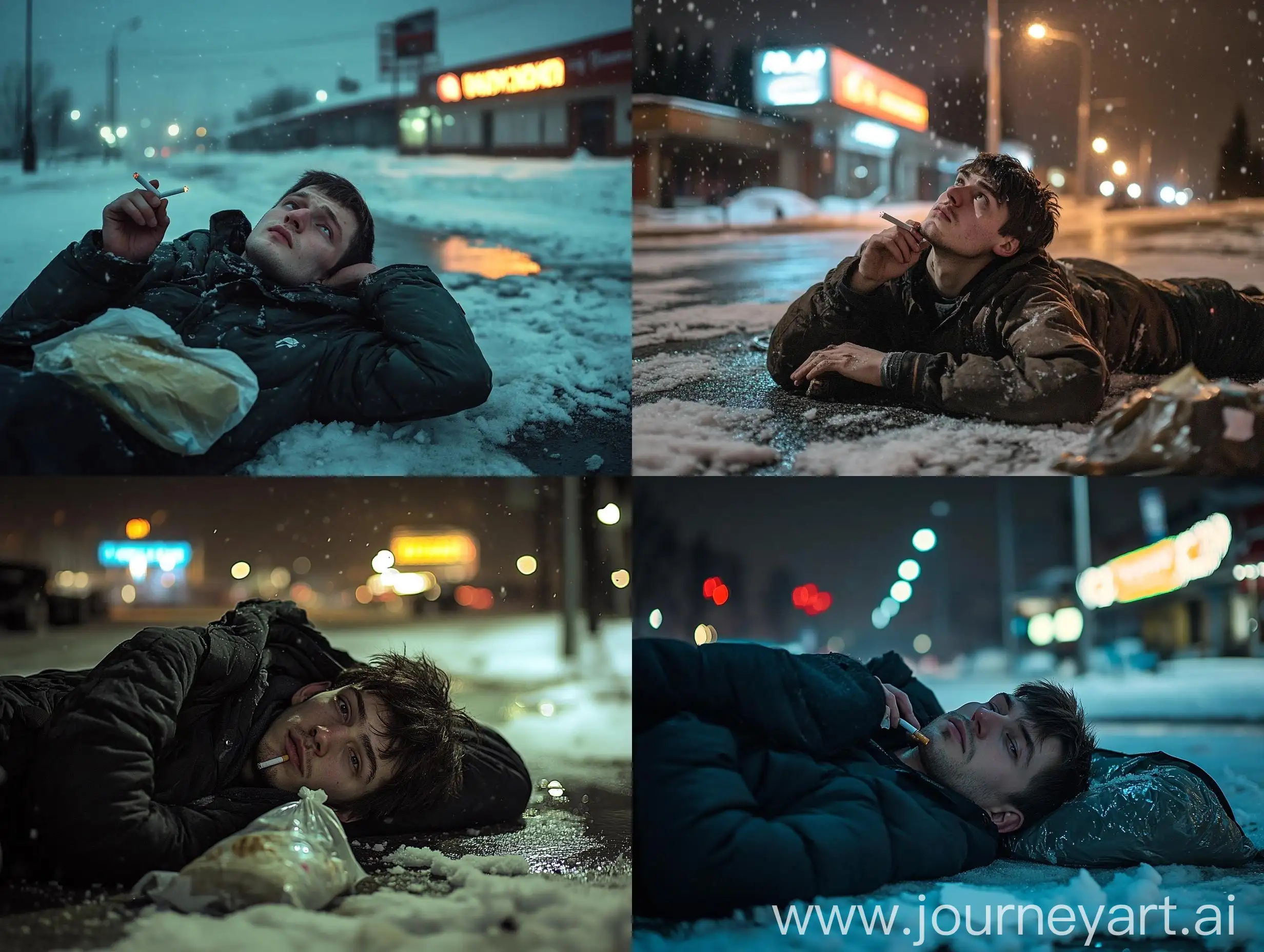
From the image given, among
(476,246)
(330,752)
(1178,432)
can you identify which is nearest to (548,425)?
(476,246)

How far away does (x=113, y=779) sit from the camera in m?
1.90

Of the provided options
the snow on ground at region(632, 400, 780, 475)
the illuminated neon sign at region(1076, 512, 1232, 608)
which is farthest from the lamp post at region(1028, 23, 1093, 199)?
the snow on ground at region(632, 400, 780, 475)

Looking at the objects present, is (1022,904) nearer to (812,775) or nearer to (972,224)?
(812,775)

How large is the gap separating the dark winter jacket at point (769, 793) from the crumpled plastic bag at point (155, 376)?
1.04 m

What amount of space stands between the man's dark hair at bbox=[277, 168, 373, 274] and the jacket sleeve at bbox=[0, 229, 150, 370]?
39 cm

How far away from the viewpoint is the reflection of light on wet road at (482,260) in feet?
8.48

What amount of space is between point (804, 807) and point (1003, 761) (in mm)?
477

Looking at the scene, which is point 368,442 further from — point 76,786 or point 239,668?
point 76,786

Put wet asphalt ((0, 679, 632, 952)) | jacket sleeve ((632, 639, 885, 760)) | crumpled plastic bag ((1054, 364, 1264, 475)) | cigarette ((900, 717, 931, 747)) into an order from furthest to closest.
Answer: crumpled plastic bag ((1054, 364, 1264, 475))
cigarette ((900, 717, 931, 747))
jacket sleeve ((632, 639, 885, 760))
wet asphalt ((0, 679, 632, 952))

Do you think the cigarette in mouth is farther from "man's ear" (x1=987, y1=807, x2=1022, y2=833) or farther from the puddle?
"man's ear" (x1=987, y1=807, x2=1022, y2=833)

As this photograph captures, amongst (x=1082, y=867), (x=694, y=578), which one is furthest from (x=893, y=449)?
(x=1082, y=867)

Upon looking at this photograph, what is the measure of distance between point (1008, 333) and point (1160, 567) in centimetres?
74

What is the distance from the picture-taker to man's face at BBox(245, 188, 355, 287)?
2.48 metres

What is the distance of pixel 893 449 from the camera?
2.42 m
